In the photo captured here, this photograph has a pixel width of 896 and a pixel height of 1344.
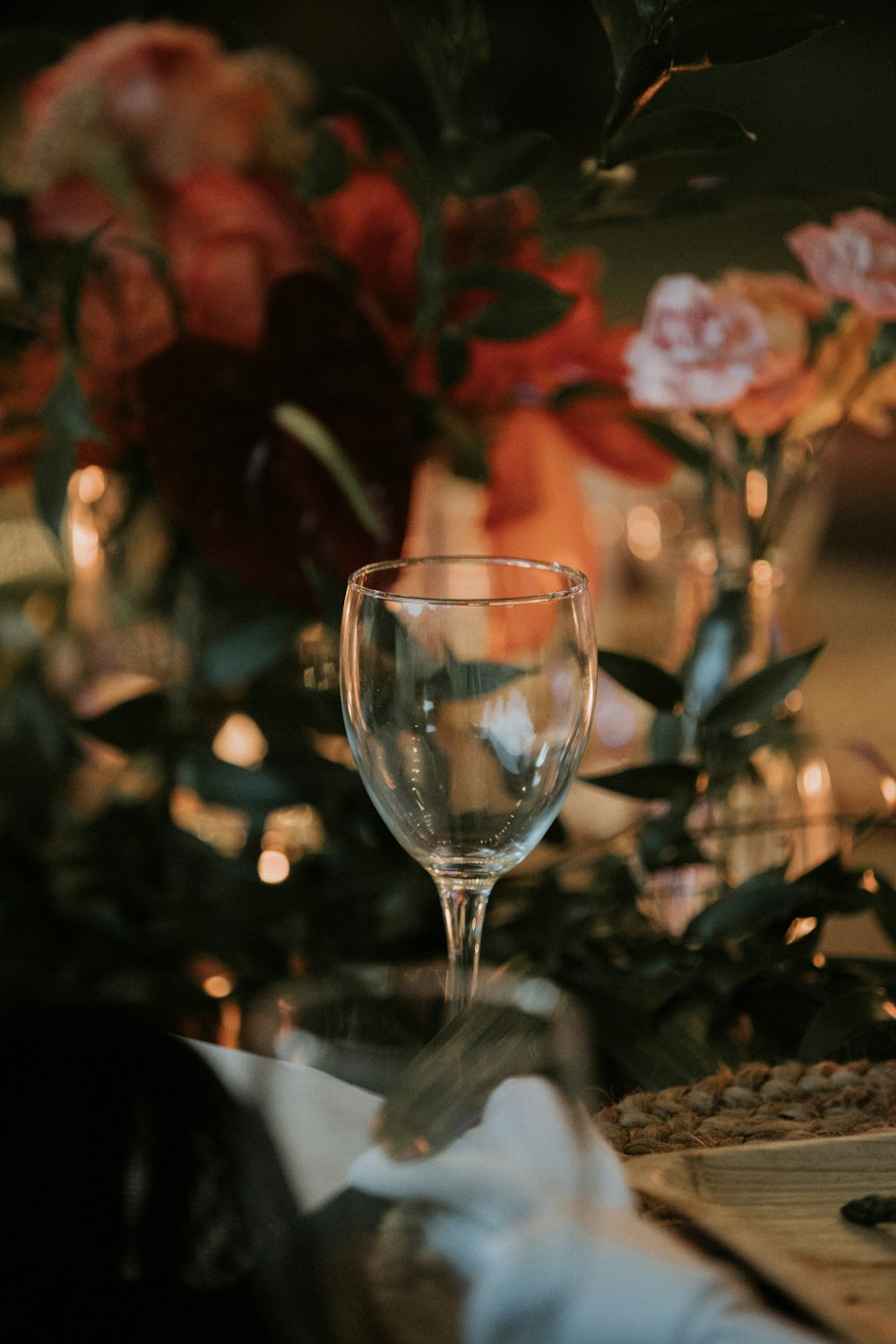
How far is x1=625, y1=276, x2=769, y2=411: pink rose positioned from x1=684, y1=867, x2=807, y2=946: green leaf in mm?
210

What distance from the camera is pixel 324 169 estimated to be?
0.65 metres

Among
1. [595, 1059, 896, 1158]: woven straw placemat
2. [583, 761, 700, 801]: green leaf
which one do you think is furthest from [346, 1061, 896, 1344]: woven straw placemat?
[583, 761, 700, 801]: green leaf

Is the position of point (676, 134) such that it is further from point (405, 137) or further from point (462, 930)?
point (462, 930)

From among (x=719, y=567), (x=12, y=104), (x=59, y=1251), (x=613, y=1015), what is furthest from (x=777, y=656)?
(x=12, y=104)

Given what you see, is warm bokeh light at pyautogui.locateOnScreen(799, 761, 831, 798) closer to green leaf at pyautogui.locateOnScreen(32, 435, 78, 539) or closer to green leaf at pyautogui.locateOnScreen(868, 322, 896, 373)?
green leaf at pyautogui.locateOnScreen(868, 322, 896, 373)

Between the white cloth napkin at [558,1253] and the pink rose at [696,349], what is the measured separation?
36 centimetres

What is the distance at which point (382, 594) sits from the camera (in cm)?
43

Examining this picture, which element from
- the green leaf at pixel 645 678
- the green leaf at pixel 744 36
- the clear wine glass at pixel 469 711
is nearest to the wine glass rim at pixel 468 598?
the clear wine glass at pixel 469 711

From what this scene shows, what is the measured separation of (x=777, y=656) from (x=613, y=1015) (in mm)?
237

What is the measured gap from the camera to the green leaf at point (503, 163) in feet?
2.02

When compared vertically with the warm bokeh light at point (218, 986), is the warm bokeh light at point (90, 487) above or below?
above

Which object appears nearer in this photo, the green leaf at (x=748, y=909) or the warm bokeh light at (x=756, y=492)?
the green leaf at (x=748, y=909)

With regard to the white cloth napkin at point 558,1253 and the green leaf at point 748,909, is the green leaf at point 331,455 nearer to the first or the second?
the green leaf at point 748,909

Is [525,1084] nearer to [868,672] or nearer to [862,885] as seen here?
[862,885]
